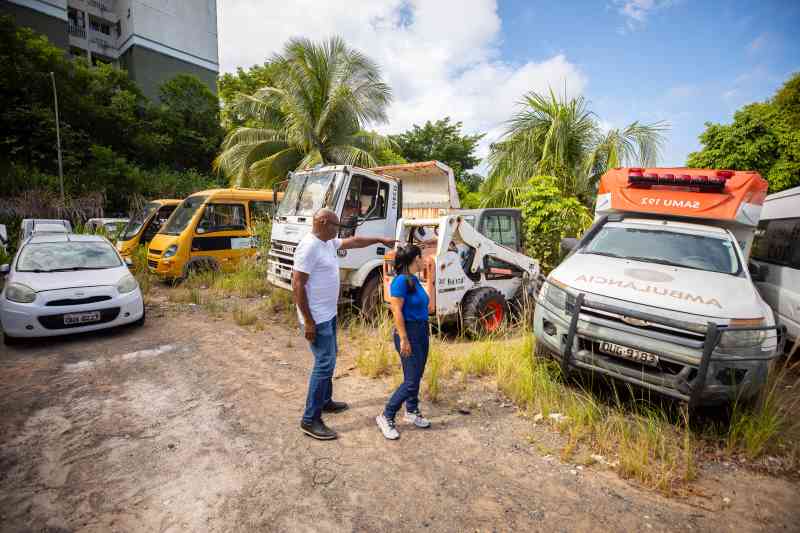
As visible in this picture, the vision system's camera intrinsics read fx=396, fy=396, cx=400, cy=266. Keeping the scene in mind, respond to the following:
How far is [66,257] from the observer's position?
6273 millimetres

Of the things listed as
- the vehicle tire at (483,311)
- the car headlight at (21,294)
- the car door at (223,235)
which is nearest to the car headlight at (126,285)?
the car headlight at (21,294)

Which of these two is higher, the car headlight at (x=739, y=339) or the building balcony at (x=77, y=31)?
the building balcony at (x=77, y=31)

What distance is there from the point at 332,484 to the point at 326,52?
15.6 m

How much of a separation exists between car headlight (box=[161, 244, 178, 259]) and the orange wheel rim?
23.5 ft

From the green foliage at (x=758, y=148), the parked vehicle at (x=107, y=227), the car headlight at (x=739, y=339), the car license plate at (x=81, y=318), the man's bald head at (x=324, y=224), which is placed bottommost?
the car license plate at (x=81, y=318)

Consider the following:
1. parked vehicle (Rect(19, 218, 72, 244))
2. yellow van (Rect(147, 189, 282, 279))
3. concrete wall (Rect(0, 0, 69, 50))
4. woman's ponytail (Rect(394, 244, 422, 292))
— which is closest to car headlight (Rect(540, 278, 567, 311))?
woman's ponytail (Rect(394, 244, 422, 292))

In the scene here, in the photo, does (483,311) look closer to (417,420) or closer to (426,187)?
(417,420)

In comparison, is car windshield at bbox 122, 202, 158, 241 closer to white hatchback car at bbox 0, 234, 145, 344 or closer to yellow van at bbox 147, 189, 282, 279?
yellow van at bbox 147, 189, 282, 279

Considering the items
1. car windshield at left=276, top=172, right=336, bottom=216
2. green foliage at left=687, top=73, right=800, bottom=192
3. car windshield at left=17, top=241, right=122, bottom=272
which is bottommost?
car windshield at left=17, top=241, right=122, bottom=272

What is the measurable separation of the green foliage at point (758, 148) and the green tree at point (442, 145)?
15.3 metres

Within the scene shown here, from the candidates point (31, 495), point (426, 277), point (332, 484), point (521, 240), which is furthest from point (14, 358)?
point (521, 240)

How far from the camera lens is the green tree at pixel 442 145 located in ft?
85.4

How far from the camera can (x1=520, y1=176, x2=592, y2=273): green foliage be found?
27.4 feet

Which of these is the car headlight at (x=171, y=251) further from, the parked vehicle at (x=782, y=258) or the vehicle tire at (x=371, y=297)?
the parked vehicle at (x=782, y=258)
